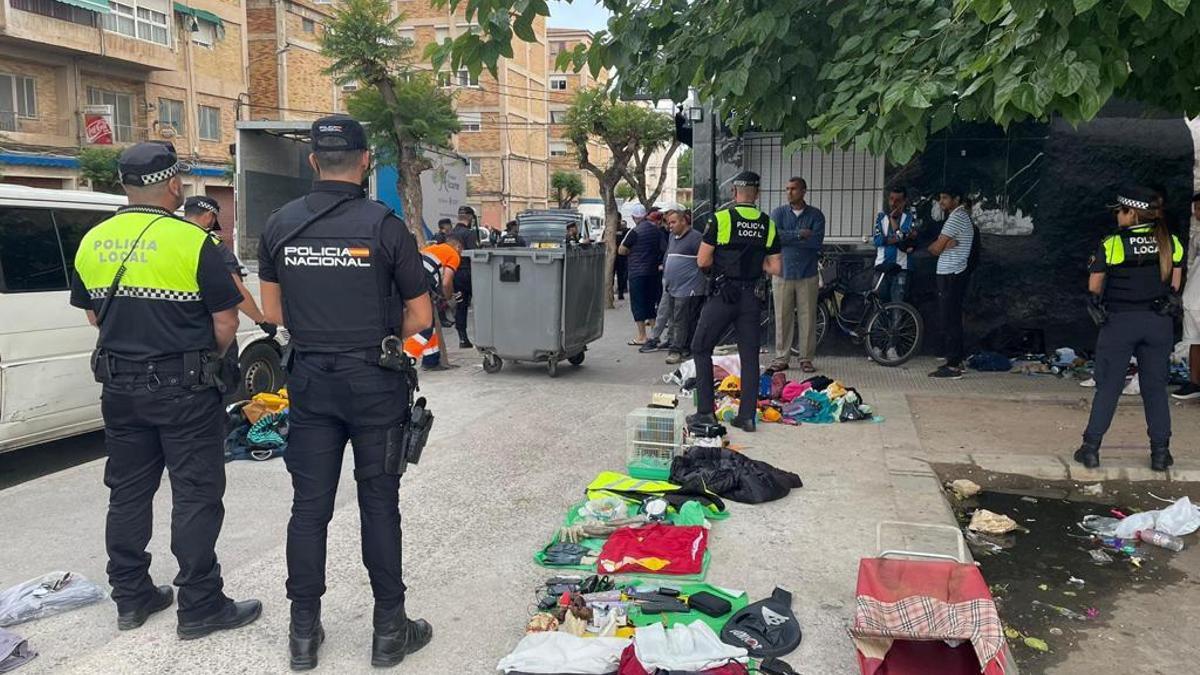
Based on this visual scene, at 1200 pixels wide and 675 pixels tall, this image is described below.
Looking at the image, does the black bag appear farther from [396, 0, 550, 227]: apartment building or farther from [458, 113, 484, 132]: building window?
[458, 113, 484, 132]: building window

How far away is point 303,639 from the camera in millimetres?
3391

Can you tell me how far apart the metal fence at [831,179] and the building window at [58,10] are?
26.2 meters

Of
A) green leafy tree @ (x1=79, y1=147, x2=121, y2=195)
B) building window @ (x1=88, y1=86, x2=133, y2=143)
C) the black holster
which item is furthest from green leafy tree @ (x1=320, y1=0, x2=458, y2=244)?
building window @ (x1=88, y1=86, x2=133, y2=143)

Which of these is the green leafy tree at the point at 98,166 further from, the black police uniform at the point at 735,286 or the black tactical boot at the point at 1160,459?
the black tactical boot at the point at 1160,459

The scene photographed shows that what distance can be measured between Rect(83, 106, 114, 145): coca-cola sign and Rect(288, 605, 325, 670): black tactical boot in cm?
2998

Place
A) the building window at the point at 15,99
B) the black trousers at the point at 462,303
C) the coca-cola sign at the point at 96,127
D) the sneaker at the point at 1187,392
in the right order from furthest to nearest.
→ 1. the coca-cola sign at the point at 96,127
2. the building window at the point at 15,99
3. the black trousers at the point at 462,303
4. the sneaker at the point at 1187,392

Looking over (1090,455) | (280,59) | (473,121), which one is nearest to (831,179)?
(1090,455)

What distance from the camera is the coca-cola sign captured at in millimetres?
28281

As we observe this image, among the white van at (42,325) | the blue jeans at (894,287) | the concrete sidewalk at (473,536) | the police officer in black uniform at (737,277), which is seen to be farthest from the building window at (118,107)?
the police officer in black uniform at (737,277)

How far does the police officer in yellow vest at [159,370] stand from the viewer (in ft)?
11.5

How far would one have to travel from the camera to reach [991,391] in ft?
27.9

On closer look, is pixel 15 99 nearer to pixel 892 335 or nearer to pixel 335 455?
pixel 892 335

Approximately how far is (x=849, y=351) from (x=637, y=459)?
5417 mm

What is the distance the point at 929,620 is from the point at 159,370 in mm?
3072
